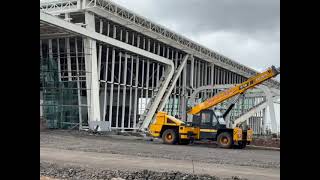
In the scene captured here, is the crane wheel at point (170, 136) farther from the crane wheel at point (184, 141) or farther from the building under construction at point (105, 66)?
the building under construction at point (105, 66)

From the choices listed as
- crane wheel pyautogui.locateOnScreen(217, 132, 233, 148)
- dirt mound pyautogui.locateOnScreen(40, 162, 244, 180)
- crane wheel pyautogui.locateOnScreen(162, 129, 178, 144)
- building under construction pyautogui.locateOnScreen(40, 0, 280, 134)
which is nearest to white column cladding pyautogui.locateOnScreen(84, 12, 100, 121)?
building under construction pyautogui.locateOnScreen(40, 0, 280, 134)

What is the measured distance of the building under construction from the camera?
32000 mm

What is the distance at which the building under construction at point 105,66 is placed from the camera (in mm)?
32000

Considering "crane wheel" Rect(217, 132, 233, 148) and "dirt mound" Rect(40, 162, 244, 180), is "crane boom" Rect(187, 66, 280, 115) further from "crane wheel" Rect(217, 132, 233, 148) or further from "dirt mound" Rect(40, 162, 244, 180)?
"dirt mound" Rect(40, 162, 244, 180)

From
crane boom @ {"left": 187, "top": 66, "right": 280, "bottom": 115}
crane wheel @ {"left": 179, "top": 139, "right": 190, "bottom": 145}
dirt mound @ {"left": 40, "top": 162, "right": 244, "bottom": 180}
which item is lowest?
crane wheel @ {"left": 179, "top": 139, "right": 190, "bottom": 145}

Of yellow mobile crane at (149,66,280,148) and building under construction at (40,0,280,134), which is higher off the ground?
building under construction at (40,0,280,134)

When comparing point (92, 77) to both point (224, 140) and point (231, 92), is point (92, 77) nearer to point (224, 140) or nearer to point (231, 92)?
point (231, 92)

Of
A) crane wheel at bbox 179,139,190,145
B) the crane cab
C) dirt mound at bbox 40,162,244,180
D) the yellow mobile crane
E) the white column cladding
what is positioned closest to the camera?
dirt mound at bbox 40,162,244,180

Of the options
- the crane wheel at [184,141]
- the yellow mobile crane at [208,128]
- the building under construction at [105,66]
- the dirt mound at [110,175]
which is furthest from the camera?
the building under construction at [105,66]

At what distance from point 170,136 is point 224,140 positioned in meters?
3.44

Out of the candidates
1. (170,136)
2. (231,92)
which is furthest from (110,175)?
(231,92)

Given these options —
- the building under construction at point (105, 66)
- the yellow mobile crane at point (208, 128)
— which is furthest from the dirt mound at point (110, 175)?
the building under construction at point (105, 66)

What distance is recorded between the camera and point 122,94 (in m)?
38.9
